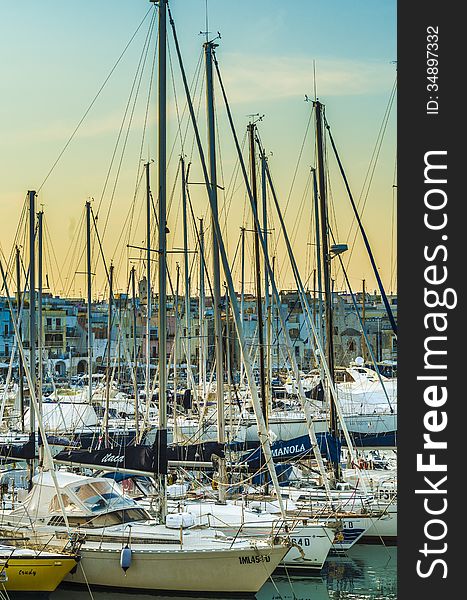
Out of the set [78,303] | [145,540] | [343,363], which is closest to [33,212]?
[145,540]

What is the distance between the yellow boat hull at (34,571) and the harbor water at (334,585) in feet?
2.29

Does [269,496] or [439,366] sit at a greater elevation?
[439,366]

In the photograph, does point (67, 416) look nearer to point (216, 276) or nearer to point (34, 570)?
point (216, 276)

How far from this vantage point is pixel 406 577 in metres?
12.1

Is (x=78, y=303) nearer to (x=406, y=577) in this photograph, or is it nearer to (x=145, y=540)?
(x=145, y=540)

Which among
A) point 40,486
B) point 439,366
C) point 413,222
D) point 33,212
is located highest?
point 33,212

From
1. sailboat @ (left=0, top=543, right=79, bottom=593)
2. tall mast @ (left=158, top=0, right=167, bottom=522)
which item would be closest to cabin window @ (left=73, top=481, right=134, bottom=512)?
tall mast @ (left=158, top=0, right=167, bottom=522)

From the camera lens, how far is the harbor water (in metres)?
20.3

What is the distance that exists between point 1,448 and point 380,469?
10498 millimetres

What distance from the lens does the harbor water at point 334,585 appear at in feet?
66.7

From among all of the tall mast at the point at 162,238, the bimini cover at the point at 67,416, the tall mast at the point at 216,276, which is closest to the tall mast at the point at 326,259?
the tall mast at the point at 216,276

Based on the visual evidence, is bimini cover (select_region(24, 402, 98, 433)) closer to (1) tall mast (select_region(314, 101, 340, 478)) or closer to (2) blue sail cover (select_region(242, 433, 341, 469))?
(1) tall mast (select_region(314, 101, 340, 478))

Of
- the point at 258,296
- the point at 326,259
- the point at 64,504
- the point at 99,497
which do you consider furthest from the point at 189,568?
the point at 326,259

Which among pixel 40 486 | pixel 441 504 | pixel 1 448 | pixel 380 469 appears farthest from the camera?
pixel 380 469
